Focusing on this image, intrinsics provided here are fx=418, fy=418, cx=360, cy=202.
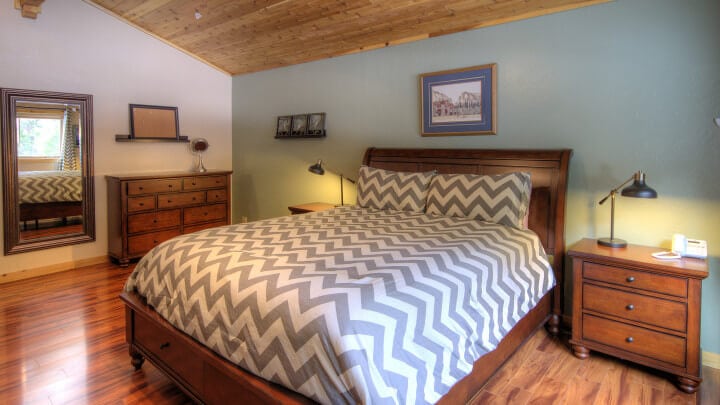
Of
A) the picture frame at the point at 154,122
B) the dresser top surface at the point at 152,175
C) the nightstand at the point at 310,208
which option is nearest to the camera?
the nightstand at the point at 310,208

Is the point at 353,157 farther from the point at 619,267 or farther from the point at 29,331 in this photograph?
the point at 29,331

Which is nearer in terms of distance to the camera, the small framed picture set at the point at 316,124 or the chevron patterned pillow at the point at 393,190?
→ the chevron patterned pillow at the point at 393,190

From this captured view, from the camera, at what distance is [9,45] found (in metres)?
3.73

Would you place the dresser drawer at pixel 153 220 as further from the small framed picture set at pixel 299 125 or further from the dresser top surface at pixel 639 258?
the dresser top surface at pixel 639 258

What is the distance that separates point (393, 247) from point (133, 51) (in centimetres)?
403

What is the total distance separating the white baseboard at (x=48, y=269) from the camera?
386 cm

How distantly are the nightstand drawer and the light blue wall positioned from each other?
0.49 metres

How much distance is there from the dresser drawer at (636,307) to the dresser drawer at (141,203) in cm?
407

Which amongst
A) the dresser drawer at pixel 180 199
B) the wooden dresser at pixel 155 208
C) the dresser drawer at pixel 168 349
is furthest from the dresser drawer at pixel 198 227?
the dresser drawer at pixel 168 349

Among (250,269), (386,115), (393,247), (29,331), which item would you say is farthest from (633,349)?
(29,331)

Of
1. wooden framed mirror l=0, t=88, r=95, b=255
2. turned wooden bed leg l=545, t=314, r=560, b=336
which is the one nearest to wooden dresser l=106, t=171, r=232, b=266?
wooden framed mirror l=0, t=88, r=95, b=255

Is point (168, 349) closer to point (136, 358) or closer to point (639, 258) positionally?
point (136, 358)

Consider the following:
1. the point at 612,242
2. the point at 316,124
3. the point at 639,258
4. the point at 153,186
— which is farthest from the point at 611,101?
the point at 153,186

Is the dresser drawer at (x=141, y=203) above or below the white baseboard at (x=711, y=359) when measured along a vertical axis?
above
